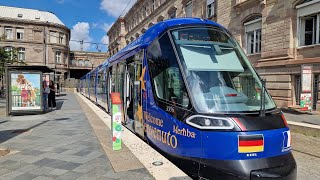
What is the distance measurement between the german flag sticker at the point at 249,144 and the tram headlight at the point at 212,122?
0.71 feet

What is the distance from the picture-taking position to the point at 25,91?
12.0m

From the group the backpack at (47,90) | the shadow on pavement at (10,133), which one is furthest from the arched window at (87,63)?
the shadow on pavement at (10,133)

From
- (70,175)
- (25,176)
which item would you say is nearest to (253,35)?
(70,175)

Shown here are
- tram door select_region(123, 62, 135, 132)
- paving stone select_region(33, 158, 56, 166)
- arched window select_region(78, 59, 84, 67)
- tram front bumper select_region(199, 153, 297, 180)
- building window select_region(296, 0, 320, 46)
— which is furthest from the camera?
arched window select_region(78, 59, 84, 67)

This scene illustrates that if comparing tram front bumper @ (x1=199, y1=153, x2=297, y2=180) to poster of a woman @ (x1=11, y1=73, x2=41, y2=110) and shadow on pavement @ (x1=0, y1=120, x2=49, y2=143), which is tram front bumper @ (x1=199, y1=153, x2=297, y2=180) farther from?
poster of a woman @ (x1=11, y1=73, x2=41, y2=110)

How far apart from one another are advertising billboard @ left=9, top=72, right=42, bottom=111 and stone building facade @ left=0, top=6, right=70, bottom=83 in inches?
1882

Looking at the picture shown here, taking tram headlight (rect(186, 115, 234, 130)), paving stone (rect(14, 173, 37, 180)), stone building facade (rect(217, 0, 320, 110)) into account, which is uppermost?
stone building facade (rect(217, 0, 320, 110))

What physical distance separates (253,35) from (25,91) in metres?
14.0

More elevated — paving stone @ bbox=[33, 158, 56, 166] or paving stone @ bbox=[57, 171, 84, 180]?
paving stone @ bbox=[57, 171, 84, 180]

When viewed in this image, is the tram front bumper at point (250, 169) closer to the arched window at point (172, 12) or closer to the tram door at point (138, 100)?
the tram door at point (138, 100)

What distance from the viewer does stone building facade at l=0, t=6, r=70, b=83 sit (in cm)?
5694

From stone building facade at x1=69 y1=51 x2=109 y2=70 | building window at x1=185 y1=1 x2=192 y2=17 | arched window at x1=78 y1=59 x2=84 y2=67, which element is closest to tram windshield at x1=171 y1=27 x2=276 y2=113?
building window at x1=185 y1=1 x2=192 y2=17

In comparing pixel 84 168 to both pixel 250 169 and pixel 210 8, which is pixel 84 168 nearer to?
pixel 250 169

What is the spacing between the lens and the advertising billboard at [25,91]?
460 inches
